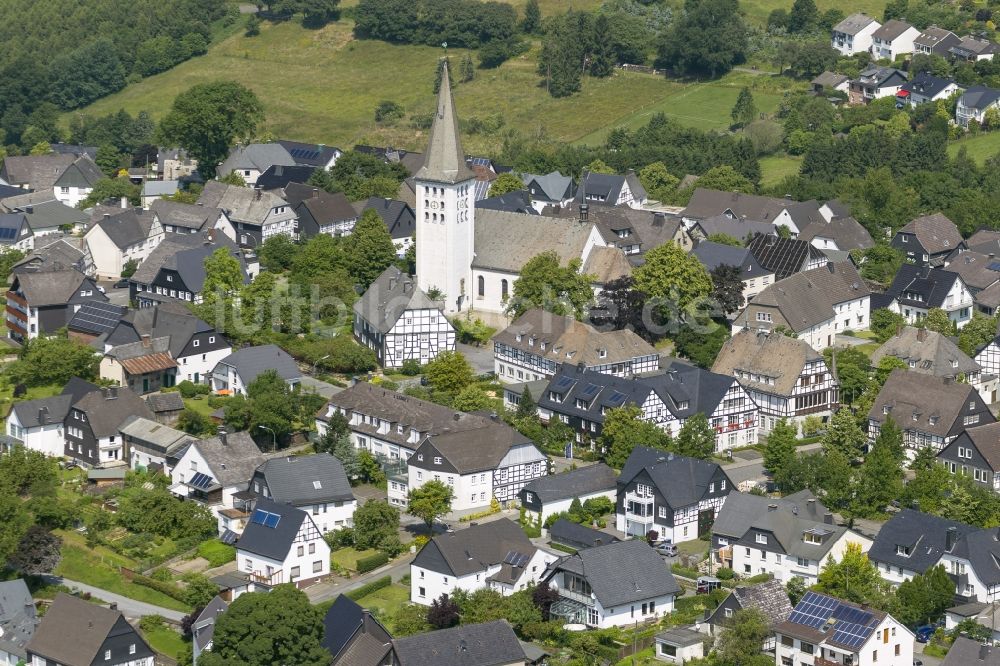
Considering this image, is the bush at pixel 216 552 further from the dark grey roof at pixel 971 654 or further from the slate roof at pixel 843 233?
the slate roof at pixel 843 233

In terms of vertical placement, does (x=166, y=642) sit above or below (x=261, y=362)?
below

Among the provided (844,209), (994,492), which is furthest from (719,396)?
(844,209)

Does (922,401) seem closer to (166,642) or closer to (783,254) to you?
(783,254)

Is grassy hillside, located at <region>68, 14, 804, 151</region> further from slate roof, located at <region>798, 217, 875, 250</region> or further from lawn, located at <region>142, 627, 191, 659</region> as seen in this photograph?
lawn, located at <region>142, 627, 191, 659</region>

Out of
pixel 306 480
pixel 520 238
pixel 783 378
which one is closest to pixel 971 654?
pixel 783 378

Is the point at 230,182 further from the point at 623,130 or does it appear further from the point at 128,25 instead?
the point at 128,25

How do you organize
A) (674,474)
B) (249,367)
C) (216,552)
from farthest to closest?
(249,367), (674,474), (216,552)

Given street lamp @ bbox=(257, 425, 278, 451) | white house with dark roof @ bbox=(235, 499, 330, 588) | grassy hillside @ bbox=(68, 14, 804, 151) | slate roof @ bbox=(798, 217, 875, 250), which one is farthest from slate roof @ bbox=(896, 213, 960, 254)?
white house with dark roof @ bbox=(235, 499, 330, 588)

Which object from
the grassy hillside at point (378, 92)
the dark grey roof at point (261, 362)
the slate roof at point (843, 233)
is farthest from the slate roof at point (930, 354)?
the grassy hillside at point (378, 92)
